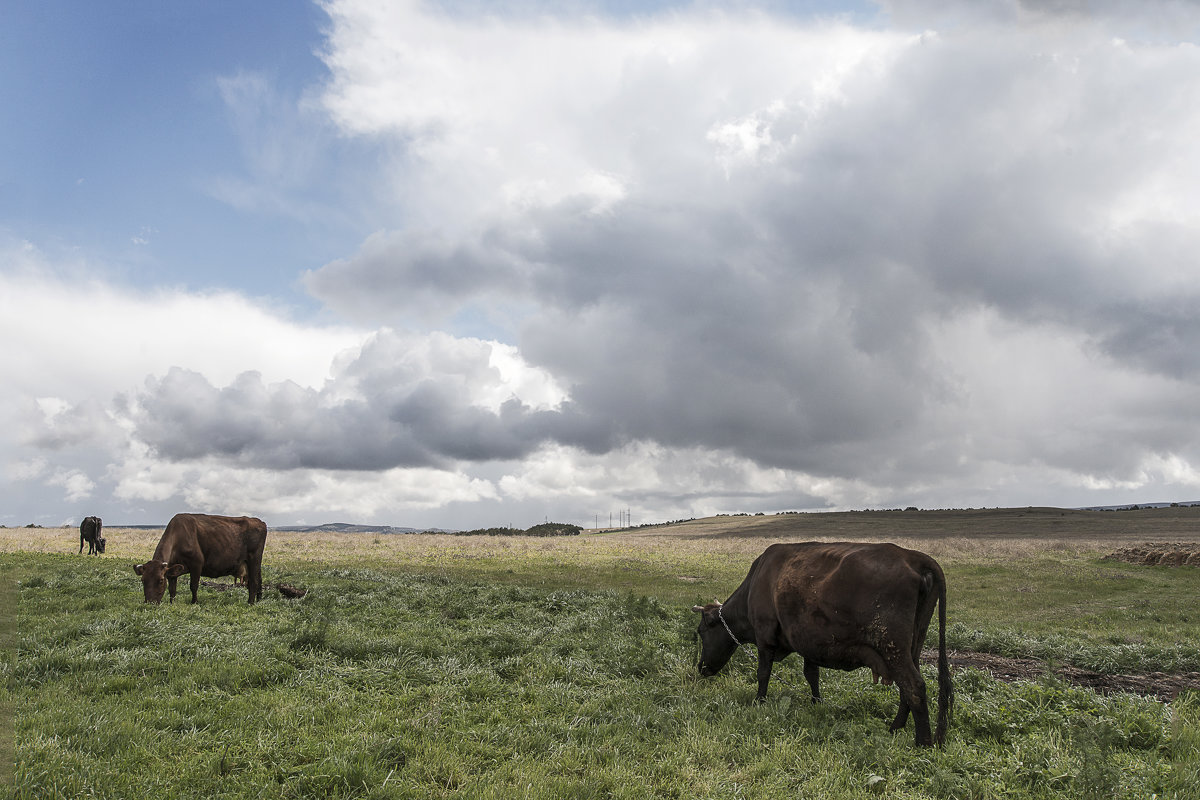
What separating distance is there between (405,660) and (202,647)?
3.61 meters

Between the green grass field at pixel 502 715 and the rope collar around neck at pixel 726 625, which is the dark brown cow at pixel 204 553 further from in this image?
the rope collar around neck at pixel 726 625

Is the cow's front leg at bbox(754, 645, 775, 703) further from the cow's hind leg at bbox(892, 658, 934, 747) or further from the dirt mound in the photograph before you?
the dirt mound

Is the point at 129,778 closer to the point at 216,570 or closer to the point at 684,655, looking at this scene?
the point at 684,655

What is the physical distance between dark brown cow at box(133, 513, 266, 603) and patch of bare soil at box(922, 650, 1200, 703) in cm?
1809

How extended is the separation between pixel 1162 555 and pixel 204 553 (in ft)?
151

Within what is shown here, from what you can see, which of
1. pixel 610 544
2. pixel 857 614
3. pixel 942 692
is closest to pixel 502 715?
pixel 857 614

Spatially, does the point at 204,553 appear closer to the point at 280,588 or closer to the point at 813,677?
the point at 280,588

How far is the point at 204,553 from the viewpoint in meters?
17.5

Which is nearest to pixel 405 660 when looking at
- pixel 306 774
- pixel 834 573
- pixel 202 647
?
pixel 202 647

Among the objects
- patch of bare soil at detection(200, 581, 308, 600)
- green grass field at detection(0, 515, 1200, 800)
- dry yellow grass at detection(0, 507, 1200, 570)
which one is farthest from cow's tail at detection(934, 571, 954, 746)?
dry yellow grass at detection(0, 507, 1200, 570)

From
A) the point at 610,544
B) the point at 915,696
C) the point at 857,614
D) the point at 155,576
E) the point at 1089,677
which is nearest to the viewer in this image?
the point at 915,696

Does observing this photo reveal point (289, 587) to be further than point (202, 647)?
Yes

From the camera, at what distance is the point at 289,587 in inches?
761

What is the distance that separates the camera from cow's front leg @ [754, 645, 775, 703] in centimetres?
1023
